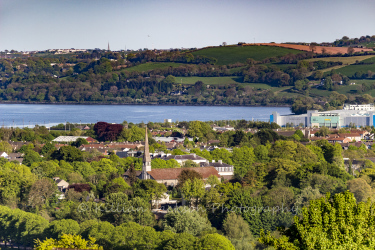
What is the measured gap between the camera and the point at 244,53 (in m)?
114

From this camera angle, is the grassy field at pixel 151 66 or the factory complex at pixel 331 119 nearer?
the factory complex at pixel 331 119

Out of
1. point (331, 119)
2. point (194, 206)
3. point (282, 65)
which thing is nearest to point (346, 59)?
point (282, 65)

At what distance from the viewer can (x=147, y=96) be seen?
113 metres

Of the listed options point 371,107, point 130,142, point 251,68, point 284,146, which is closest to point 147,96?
point 251,68

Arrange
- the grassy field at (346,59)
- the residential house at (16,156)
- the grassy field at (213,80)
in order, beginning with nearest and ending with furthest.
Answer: the residential house at (16,156), the grassy field at (346,59), the grassy field at (213,80)

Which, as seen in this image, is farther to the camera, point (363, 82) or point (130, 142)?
point (363, 82)

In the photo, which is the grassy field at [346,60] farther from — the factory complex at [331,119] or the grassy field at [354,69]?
the factory complex at [331,119]

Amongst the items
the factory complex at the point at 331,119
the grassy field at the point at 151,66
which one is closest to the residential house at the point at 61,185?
the factory complex at the point at 331,119

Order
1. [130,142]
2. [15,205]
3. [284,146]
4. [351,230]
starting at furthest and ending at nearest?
[130,142] < [284,146] < [15,205] < [351,230]

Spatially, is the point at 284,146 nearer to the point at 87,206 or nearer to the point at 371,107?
the point at 87,206

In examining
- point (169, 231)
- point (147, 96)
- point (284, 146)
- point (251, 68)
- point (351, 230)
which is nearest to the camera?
point (351, 230)

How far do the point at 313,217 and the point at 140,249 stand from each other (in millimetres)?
5105

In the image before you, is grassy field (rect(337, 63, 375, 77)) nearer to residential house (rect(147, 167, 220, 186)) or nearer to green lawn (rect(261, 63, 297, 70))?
green lawn (rect(261, 63, 297, 70))

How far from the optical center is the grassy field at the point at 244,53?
369 feet
